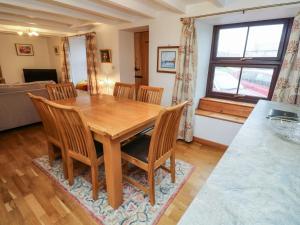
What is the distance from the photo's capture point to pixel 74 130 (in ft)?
4.90

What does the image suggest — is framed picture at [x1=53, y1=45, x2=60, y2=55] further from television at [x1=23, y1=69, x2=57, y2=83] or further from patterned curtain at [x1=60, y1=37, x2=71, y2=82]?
patterned curtain at [x1=60, y1=37, x2=71, y2=82]

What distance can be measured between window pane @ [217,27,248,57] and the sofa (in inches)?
136

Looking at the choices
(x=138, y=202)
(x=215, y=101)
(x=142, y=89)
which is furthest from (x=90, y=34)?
(x=138, y=202)

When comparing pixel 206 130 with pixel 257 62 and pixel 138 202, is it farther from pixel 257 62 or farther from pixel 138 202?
pixel 138 202

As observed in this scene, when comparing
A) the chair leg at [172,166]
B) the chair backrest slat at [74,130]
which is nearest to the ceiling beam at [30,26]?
the chair backrest slat at [74,130]

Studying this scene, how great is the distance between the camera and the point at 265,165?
73 centimetres

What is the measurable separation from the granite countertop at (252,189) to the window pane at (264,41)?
6.99 ft

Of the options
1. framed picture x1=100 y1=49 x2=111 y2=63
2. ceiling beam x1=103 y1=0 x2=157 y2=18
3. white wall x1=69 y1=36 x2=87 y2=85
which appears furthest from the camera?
white wall x1=69 y1=36 x2=87 y2=85

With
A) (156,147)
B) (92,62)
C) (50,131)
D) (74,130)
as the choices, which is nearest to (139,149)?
(156,147)

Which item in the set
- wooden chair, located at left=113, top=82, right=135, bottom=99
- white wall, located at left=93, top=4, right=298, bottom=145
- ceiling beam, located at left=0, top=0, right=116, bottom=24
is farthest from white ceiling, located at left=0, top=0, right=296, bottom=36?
wooden chair, located at left=113, top=82, right=135, bottom=99

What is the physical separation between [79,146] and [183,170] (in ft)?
4.30

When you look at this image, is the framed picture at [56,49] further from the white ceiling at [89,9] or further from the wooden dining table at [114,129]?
the wooden dining table at [114,129]

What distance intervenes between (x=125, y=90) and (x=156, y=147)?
1.48 metres

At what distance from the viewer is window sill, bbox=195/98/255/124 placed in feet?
8.63
